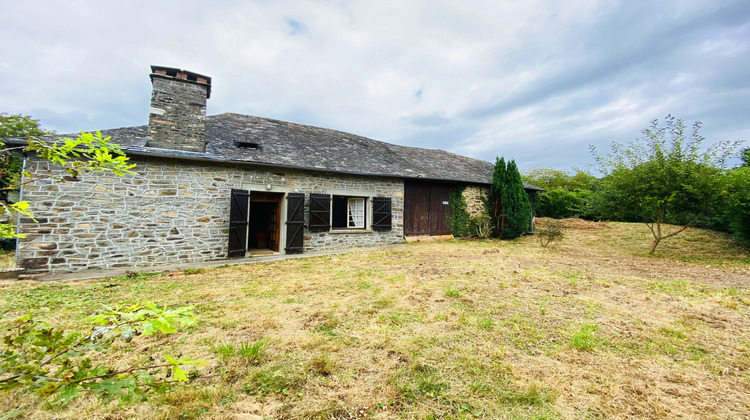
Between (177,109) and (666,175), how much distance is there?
13.7 meters

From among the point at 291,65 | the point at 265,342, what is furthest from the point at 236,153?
the point at 265,342

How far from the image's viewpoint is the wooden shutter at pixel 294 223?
341 inches

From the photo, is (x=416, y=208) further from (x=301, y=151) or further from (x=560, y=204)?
(x=560, y=204)

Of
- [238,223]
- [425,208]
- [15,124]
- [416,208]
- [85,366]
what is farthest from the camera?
[15,124]

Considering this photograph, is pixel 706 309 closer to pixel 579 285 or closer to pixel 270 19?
pixel 579 285

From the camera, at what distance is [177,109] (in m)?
7.60

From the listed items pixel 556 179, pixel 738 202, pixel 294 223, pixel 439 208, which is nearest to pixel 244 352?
pixel 294 223

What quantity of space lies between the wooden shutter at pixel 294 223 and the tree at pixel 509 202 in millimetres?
8718

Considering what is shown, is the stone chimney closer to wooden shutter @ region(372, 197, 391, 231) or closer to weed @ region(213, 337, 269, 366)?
wooden shutter @ region(372, 197, 391, 231)

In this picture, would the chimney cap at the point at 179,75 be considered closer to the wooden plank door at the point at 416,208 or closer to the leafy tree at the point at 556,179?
the wooden plank door at the point at 416,208

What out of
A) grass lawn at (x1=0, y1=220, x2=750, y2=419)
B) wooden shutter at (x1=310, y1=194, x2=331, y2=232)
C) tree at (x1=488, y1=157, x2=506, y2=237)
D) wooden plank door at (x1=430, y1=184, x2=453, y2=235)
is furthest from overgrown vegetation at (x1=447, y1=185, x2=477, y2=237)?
grass lawn at (x1=0, y1=220, x2=750, y2=419)

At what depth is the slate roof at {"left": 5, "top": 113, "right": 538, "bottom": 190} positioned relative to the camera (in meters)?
7.60

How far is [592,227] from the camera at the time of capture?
15.1 m

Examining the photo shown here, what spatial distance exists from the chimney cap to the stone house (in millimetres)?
24
